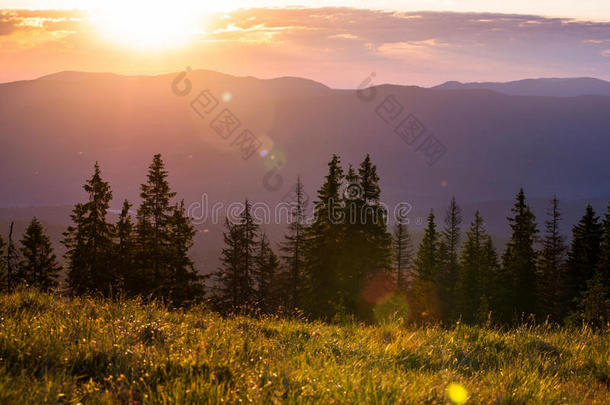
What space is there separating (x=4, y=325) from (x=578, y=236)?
182ft

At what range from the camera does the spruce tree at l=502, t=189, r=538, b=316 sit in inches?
1941

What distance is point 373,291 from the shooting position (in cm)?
3550

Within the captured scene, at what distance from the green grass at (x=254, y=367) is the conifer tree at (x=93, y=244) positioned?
3068 cm

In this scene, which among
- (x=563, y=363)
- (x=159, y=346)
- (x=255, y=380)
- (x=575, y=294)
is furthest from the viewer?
(x=575, y=294)

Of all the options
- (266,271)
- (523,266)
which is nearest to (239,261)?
(266,271)

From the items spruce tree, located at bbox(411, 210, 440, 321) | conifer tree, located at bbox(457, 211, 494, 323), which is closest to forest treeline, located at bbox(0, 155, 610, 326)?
conifer tree, located at bbox(457, 211, 494, 323)

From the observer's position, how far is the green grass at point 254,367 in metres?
3.61

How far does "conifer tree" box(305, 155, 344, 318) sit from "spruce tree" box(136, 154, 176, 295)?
11.7 m

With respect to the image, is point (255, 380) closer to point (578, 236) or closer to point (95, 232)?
point (95, 232)

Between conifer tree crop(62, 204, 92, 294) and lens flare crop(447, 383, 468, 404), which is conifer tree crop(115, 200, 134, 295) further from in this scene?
lens flare crop(447, 383, 468, 404)

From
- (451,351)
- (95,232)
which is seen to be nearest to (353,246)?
(95,232)

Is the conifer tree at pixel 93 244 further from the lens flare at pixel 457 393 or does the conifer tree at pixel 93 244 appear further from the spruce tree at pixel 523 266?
the spruce tree at pixel 523 266

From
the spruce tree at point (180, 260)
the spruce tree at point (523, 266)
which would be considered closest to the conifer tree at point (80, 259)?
the spruce tree at point (180, 260)

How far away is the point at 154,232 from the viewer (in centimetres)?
3694
